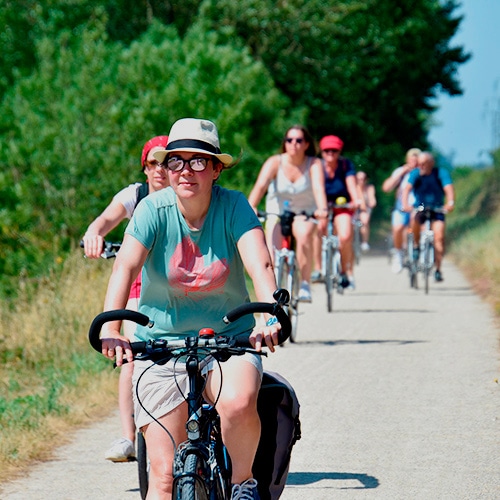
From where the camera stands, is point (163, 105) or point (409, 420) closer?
point (409, 420)

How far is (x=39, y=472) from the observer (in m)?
6.67

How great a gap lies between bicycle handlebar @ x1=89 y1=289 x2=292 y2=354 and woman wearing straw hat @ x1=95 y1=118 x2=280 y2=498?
258mm

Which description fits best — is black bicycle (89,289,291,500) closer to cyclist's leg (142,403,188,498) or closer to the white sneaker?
cyclist's leg (142,403,188,498)

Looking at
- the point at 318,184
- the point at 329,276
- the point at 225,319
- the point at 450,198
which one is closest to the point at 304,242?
the point at 318,184

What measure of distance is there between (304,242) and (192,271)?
724cm

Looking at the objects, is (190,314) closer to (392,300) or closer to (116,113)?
(392,300)

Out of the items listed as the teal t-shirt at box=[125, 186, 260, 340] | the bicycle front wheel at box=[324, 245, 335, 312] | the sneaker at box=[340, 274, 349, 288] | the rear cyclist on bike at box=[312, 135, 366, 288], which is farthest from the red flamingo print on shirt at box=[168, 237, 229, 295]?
the sneaker at box=[340, 274, 349, 288]

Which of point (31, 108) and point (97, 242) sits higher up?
point (31, 108)

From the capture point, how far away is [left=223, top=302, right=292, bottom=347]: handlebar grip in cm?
419

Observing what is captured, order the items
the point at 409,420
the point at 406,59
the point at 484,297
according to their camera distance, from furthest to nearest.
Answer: the point at 406,59 → the point at 484,297 → the point at 409,420

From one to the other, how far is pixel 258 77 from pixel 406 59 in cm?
1032

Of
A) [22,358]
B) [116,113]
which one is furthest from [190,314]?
[116,113]

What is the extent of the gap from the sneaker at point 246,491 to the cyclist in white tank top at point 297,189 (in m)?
7.07

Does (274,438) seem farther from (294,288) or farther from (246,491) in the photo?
(294,288)
